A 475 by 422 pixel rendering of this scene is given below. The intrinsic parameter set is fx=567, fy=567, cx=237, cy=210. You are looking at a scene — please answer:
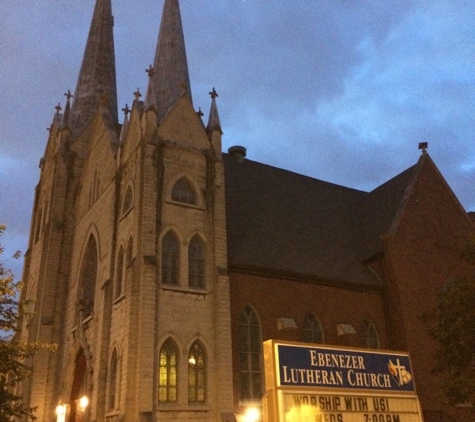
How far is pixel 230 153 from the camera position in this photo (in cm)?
3002

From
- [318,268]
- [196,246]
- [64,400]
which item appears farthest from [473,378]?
[64,400]

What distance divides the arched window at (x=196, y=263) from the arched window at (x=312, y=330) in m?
4.99

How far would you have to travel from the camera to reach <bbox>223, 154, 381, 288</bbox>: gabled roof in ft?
77.8

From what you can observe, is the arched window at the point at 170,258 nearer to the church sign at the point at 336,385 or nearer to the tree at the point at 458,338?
the tree at the point at 458,338

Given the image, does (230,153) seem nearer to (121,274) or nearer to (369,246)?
(369,246)

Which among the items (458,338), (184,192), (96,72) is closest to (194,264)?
(184,192)

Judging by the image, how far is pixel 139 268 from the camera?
64.3 feet

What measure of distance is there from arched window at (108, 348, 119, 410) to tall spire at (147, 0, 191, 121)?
32.1 ft

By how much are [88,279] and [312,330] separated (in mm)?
10372

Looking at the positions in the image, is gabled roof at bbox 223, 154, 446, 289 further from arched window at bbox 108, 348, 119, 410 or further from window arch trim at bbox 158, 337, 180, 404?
arched window at bbox 108, 348, 119, 410

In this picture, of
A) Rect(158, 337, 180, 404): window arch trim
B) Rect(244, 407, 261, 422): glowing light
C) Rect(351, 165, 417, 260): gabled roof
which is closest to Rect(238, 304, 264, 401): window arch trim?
Rect(244, 407, 261, 422): glowing light

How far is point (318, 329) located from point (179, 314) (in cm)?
654

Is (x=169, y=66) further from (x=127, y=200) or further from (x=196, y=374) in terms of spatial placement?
(x=196, y=374)

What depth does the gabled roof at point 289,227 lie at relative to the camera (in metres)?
23.7
